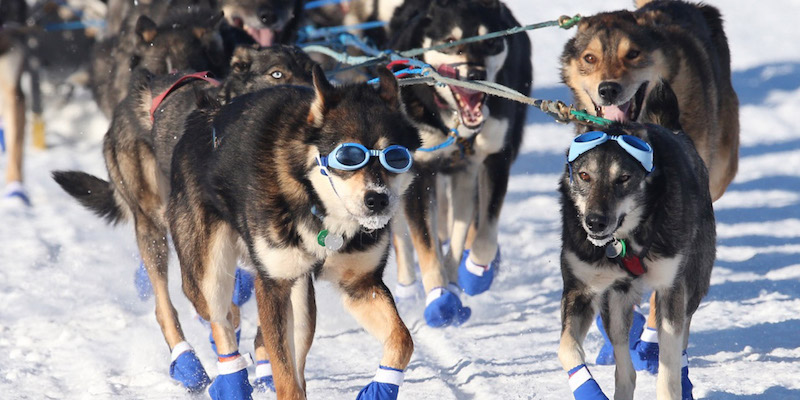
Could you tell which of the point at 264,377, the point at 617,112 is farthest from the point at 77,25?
the point at 617,112

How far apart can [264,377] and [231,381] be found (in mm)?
235

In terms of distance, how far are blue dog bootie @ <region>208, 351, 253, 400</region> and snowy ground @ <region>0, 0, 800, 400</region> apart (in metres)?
0.25

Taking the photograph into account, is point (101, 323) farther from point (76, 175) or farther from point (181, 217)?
point (181, 217)

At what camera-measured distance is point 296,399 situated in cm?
318

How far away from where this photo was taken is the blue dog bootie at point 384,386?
9.87ft

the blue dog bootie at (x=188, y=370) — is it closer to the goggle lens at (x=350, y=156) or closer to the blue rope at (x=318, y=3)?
the goggle lens at (x=350, y=156)

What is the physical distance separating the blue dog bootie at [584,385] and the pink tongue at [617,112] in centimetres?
113

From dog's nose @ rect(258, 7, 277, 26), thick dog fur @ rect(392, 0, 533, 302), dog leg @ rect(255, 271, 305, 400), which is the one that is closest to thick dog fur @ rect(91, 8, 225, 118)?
dog's nose @ rect(258, 7, 277, 26)

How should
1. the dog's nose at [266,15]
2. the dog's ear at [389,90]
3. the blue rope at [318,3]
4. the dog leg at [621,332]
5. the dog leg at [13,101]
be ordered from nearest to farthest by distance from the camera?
the dog's ear at [389,90] < the dog leg at [621,332] < the dog's nose at [266,15] < the blue rope at [318,3] < the dog leg at [13,101]

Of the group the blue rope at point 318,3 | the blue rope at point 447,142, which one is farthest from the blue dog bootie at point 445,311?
the blue rope at point 318,3

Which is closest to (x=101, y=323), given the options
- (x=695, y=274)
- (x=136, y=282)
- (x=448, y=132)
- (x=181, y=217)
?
(x=136, y=282)

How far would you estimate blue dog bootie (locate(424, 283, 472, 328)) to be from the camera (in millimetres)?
4484

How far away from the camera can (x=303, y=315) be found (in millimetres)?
3537

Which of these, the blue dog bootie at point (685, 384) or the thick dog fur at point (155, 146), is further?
the thick dog fur at point (155, 146)
